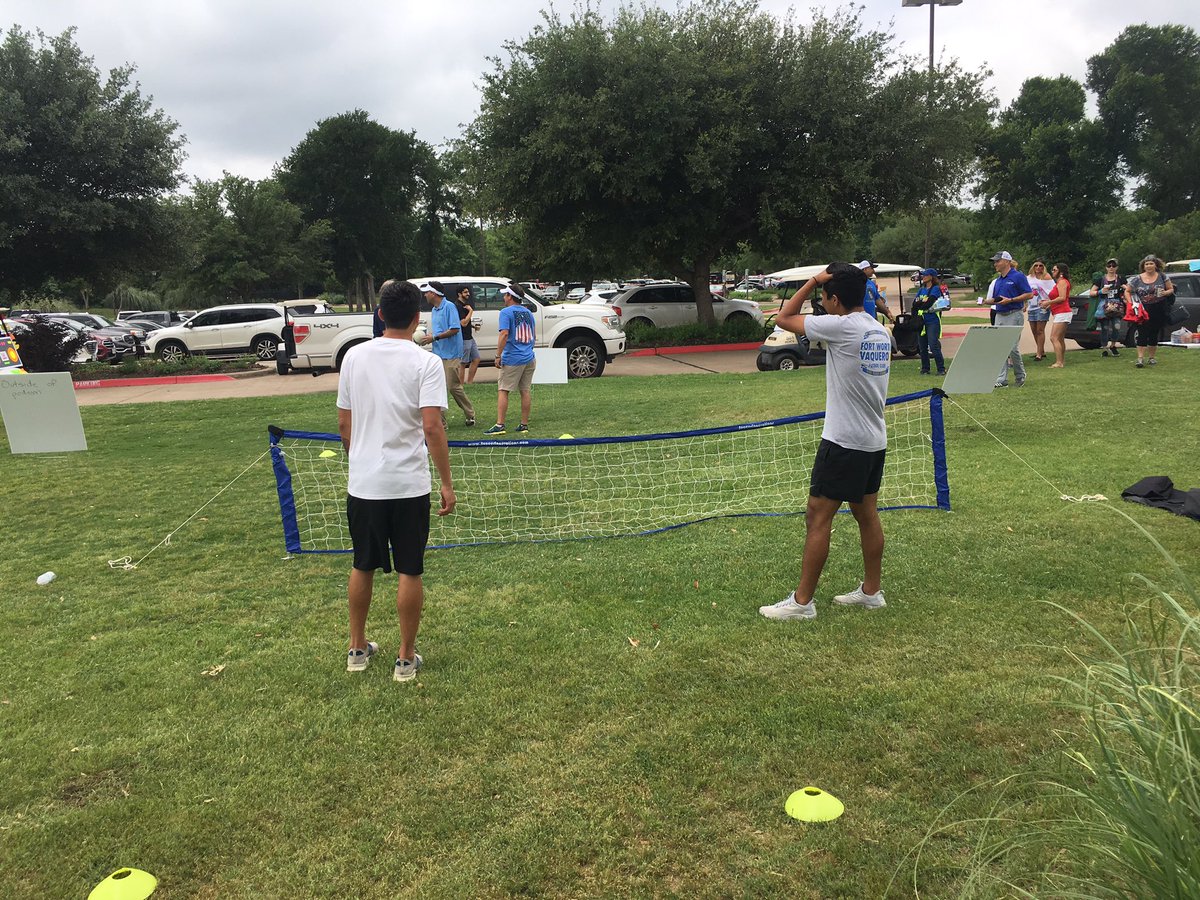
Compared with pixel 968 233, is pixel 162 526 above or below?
below

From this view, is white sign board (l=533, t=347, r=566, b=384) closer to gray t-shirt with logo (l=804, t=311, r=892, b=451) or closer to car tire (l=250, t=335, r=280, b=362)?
gray t-shirt with logo (l=804, t=311, r=892, b=451)

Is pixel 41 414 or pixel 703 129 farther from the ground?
pixel 703 129

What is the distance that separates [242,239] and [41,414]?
128 feet

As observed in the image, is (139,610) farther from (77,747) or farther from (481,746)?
(481,746)

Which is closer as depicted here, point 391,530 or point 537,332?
point 391,530

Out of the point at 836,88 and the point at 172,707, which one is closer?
the point at 172,707

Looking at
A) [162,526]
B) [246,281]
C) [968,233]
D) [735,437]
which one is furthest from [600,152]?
[968,233]

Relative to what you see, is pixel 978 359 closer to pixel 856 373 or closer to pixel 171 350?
pixel 856 373

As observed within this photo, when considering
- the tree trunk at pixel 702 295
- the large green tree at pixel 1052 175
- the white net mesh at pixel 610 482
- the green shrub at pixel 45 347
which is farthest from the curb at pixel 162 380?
the large green tree at pixel 1052 175

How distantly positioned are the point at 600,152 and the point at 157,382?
10.9 meters

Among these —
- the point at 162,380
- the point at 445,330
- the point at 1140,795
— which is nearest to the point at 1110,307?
the point at 445,330

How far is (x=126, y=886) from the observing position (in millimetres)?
2400

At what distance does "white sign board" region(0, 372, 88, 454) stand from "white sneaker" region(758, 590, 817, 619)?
5549mm

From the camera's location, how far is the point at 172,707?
3.45 m
